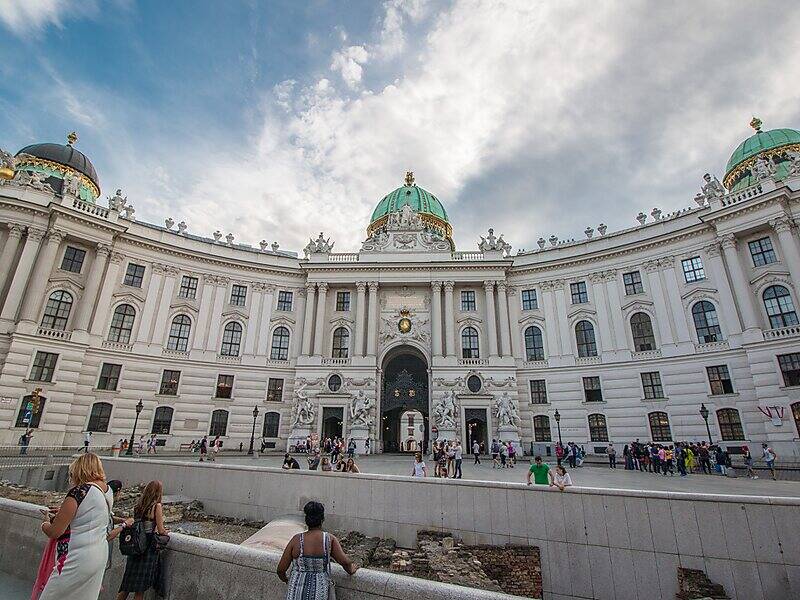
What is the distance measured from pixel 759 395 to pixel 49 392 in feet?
157

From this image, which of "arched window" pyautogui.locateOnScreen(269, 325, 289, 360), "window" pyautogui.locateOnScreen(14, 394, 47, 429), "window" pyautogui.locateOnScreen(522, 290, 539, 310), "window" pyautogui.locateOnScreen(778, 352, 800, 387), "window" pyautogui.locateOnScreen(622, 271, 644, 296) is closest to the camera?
"window" pyautogui.locateOnScreen(778, 352, 800, 387)

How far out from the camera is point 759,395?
1045 inches

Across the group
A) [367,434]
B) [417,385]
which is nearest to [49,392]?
[367,434]

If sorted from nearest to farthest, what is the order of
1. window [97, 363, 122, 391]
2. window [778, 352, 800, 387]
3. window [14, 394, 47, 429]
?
window [778, 352, 800, 387], window [14, 394, 47, 429], window [97, 363, 122, 391]

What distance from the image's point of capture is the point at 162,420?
32500 mm

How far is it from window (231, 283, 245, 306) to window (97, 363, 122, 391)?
1047cm

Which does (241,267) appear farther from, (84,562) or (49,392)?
(84,562)

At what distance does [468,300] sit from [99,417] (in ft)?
105

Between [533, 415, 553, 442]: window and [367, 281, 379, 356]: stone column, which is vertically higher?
[367, 281, 379, 356]: stone column

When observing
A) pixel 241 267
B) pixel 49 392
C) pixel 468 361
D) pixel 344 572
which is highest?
pixel 241 267

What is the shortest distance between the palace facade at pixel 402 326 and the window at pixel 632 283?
0.37 feet

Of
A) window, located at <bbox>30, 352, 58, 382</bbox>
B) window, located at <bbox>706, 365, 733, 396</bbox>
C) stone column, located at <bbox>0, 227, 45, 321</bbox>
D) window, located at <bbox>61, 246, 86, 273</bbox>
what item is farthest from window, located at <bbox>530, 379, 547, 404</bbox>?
stone column, located at <bbox>0, 227, 45, 321</bbox>

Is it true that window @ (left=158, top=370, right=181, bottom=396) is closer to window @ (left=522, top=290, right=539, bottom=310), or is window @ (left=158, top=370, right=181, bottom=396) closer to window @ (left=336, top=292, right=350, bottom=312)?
window @ (left=336, top=292, right=350, bottom=312)

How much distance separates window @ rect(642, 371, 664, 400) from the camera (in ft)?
102
